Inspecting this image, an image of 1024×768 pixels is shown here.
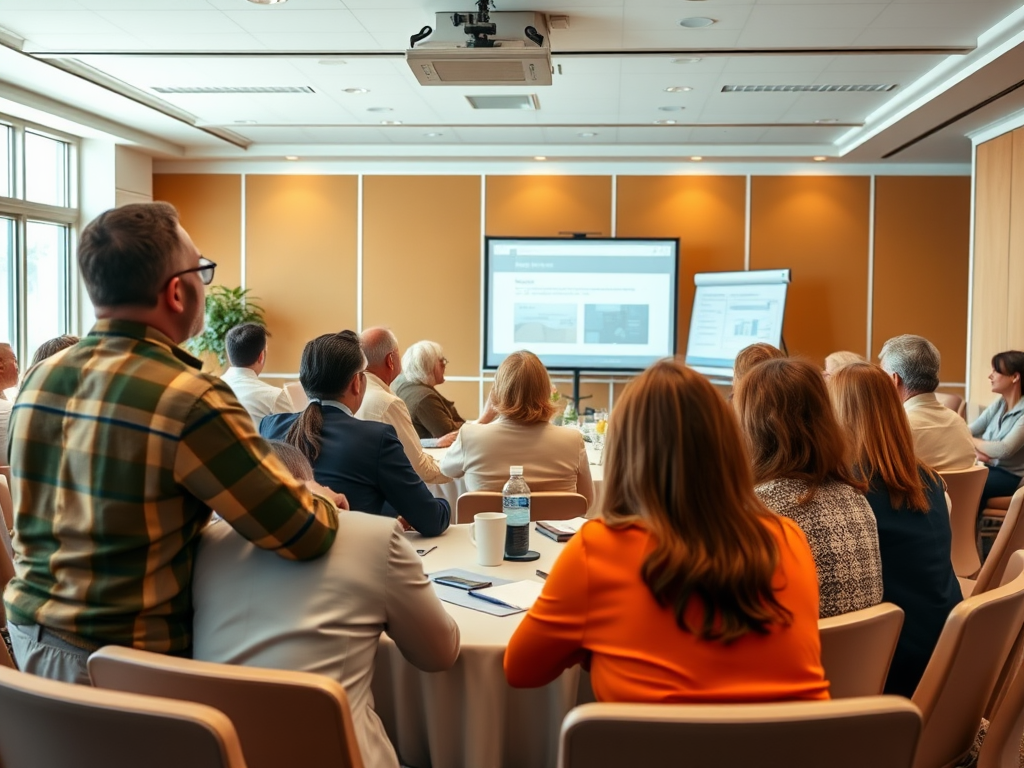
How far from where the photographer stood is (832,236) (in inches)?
372

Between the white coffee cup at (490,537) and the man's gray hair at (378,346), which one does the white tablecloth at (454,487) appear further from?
the white coffee cup at (490,537)

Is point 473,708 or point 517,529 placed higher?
point 517,529

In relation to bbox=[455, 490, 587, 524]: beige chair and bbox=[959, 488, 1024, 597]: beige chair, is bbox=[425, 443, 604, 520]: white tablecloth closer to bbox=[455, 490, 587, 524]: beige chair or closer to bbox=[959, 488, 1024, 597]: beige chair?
bbox=[455, 490, 587, 524]: beige chair

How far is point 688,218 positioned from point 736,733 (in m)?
8.76

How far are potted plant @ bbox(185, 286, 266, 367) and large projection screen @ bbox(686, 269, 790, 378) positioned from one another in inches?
174

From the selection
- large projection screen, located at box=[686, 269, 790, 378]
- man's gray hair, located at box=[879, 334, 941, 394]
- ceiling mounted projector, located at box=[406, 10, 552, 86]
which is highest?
ceiling mounted projector, located at box=[406, 10, 552, 86]

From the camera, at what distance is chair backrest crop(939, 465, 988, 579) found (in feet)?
12.7

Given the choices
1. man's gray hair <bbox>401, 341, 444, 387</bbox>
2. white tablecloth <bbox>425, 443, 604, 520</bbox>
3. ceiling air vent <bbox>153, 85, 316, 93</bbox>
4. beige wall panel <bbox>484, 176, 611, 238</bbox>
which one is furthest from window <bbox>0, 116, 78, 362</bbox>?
white tablecloth <bbox>425, 443, 604, 520</bbox>

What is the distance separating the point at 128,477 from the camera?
1.50 m

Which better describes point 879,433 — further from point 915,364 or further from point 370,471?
point 915,364

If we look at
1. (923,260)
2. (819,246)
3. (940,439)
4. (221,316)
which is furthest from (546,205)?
(940,439)

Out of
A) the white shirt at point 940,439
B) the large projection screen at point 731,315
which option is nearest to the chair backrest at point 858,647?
the white shirt at point 940,439

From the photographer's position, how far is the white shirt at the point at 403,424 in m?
4.02

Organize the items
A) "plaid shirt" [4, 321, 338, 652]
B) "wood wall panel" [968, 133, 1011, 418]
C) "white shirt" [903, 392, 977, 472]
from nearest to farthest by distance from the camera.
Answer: "plaid shirt" [4, 321, 338, 652], "white shirt" [903, 392, 977, 472], "wood wall panel" [968, 133, 1011, 418]
